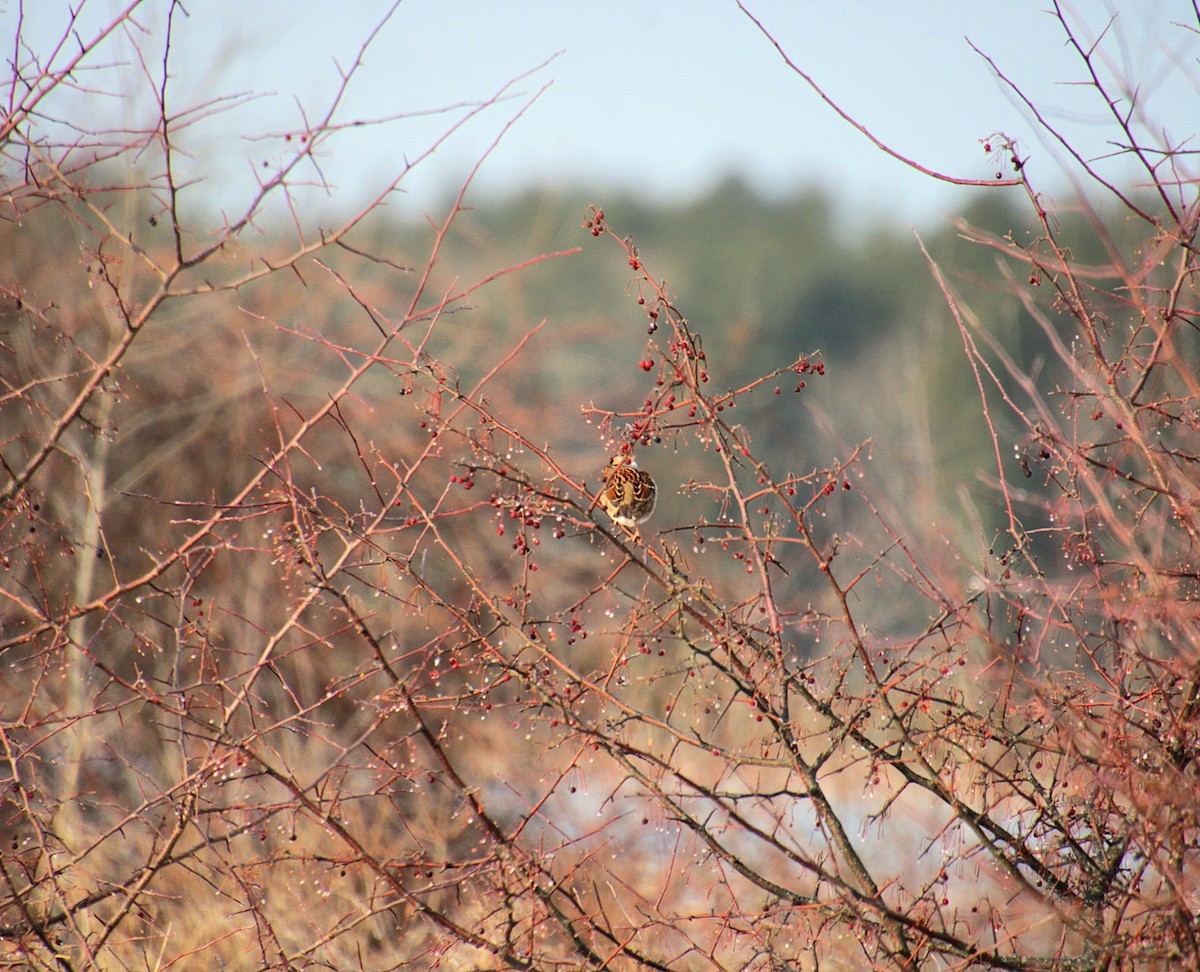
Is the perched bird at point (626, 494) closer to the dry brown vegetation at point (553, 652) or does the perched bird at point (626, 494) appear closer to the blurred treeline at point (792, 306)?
the dry brown vegetation at point (553, 652)

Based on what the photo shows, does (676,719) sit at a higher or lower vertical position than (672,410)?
higher

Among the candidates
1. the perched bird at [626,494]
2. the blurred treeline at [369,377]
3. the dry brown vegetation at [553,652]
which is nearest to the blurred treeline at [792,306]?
the blurred treeline at [369,377]

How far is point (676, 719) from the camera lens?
8250mm

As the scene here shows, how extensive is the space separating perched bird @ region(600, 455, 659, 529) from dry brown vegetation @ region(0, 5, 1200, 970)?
9 centimetres

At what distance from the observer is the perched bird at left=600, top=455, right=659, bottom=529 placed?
2283 millimetres

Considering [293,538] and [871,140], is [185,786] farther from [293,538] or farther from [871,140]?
[871,140]

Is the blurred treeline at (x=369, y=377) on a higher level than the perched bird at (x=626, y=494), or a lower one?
higher

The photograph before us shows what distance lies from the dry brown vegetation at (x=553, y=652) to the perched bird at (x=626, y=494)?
0.09 m

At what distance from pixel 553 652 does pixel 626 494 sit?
0.36m

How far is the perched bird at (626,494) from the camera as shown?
228 cm

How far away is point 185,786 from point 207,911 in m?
2.39

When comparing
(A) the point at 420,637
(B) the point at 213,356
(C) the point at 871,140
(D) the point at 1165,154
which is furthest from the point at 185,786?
(A) the point at 420,637

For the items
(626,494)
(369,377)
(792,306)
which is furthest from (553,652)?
(792,306)

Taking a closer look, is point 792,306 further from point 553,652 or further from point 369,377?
point 553,652
